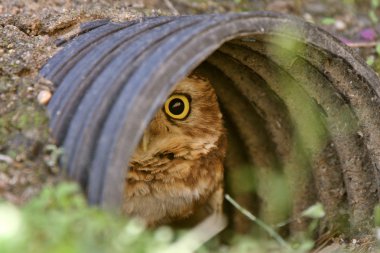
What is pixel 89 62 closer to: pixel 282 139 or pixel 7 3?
pixel 7 3

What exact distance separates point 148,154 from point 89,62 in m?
0.76

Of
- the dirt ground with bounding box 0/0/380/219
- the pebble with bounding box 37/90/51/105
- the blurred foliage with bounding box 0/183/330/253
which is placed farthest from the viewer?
the pebble with bounding box 37/90/51/105

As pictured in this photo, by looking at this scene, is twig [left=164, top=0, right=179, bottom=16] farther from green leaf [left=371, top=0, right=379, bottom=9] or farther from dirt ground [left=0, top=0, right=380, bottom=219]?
green leaf [left=371, top=0, right=379, bottom=9]

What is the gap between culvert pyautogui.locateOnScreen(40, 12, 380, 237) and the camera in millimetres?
2398

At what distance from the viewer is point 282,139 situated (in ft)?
12.2

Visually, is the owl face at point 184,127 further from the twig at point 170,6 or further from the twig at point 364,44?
the twig at point 364,44

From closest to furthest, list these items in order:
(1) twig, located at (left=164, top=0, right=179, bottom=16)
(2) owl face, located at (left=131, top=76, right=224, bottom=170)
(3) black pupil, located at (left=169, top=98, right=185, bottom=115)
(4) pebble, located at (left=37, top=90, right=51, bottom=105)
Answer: (4) pebble, located at (left=37, top=90, right=51, bottom=105) → (2) owl face, located at (left=131, top=76, right=224, bottom=170) → (3) black pupil, located at (left=169, top=98, right=185, bottom=115) → (1) twig, located at (left=164, top=0, right=179, bottom=16)

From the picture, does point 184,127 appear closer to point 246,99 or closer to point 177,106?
point 177,106

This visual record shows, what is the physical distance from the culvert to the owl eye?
0.19m

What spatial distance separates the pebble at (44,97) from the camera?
2689 millimetres

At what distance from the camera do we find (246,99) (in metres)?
3.69

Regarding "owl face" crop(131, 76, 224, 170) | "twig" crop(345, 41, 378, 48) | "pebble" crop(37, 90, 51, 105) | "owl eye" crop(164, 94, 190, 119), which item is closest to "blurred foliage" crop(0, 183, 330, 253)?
"pebble" crop(37, 90, 51, 105)

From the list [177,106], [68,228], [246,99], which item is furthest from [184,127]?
[68,228]

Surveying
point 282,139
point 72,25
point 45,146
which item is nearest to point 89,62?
point 45,146
